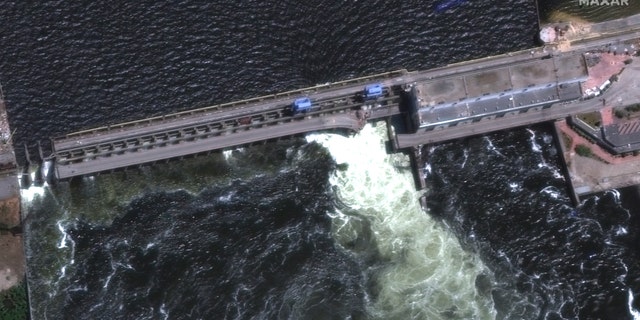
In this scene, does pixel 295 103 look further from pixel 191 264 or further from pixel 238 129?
pixel 191 264

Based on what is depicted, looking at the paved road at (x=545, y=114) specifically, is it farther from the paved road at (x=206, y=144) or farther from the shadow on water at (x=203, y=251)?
the shadow on water at (x=203, y=251)

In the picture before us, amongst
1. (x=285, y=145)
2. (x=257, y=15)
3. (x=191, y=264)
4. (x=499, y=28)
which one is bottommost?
(x=191, y=264)

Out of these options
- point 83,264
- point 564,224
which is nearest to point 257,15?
point 83,264

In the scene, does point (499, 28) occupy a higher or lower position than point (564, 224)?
higher

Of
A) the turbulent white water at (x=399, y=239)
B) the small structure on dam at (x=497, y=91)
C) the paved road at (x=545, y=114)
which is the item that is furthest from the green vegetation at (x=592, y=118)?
the turbulent white water at (x=399, y=239)

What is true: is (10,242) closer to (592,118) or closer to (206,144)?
(206,144)

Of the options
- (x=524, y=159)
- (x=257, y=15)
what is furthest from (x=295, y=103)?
(x=524, y=159)
